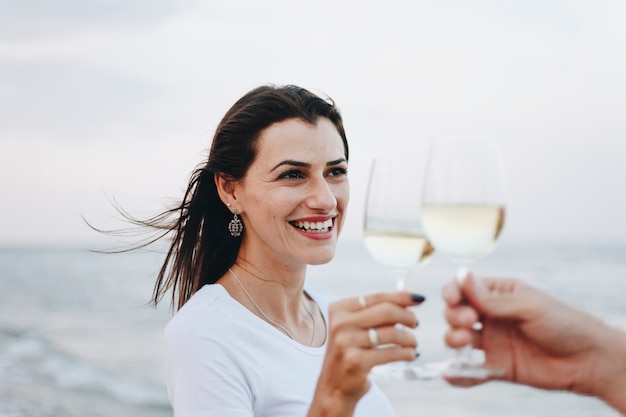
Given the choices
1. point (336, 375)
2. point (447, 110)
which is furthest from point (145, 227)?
point (447, 110)

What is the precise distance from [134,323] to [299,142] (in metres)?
15.2

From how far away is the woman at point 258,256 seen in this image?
2930 millimetres

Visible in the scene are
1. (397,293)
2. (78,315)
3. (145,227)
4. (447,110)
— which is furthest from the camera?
(447,110)

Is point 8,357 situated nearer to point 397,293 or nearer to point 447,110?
point 447,110

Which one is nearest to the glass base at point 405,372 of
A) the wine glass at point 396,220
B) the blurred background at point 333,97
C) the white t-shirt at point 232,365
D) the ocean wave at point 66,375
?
the wine glass at point 396,220

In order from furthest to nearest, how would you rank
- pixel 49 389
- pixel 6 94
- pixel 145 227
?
pixel 6 94 < pixel 49 389 < pixel 145 227

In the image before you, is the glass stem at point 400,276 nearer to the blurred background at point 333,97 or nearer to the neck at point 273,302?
the neck at point 273,302

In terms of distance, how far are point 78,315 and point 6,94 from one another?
906cm

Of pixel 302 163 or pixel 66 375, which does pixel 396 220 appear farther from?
pixel 66 375

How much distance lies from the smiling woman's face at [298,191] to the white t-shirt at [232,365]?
29 cm

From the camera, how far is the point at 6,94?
25234 millimetres

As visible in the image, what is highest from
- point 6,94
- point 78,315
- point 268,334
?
point 268,334

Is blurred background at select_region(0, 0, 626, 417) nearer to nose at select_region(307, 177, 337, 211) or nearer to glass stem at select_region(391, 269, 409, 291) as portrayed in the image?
nose at select_region(307, 177, 337, 211)

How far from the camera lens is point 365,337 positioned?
178 cm
